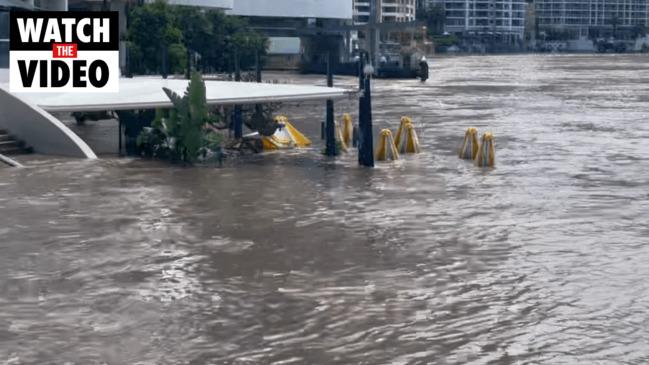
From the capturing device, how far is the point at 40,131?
112 ft

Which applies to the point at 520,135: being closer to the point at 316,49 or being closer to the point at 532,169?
the point at 532,169

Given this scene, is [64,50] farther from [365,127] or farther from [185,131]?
[365,127]

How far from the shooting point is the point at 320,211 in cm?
2611

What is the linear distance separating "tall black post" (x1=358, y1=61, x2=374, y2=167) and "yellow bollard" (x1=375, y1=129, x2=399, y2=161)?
154cm

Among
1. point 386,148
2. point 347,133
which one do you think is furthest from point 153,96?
point 347,133

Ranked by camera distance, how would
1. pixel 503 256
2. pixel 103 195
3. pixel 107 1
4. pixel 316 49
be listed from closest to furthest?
1. pixel 503 256
2. pixel 103 195
3. pixel 107 1
4. pixel 316 49

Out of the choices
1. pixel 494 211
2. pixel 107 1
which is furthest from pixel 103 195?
pixel 107 1

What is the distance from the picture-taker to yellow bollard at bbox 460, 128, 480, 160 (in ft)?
121

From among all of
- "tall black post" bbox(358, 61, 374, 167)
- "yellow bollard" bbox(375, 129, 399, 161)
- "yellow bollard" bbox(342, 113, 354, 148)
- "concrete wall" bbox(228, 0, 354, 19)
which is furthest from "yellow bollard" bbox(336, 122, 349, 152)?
"concrete wall" bbox(228, 0, 354, 19)

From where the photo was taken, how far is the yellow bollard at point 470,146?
121ft

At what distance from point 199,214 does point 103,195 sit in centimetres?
360

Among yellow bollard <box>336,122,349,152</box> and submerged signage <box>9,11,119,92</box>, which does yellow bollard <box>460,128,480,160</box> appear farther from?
submerged signage <box>9,11,119,92</box>

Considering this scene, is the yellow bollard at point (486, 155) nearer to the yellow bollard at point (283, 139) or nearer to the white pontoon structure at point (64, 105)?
the white pontoon structure at point (64, 105)

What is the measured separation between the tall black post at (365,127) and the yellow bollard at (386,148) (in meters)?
1.54
